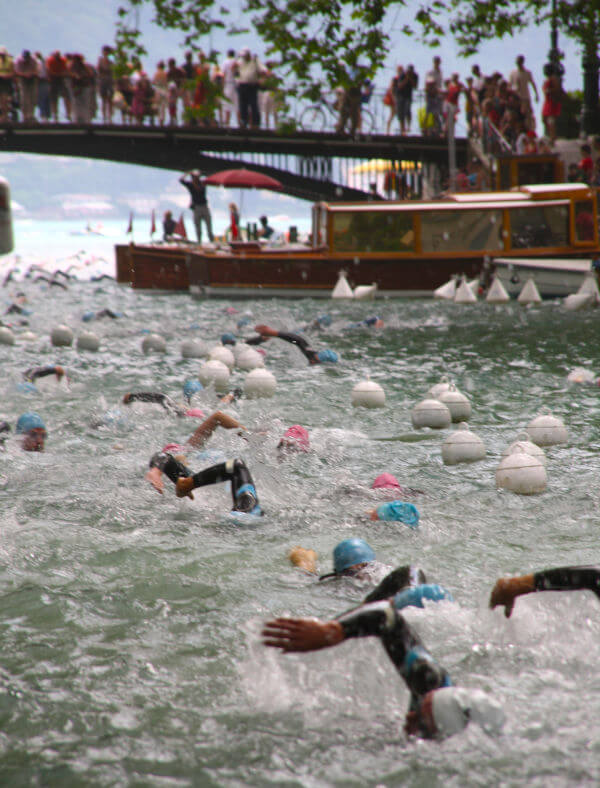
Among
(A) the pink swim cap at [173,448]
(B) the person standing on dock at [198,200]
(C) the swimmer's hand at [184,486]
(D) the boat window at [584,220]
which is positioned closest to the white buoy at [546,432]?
(A) the pink swim cap at [173,448]

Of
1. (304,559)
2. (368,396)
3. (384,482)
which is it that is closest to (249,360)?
(368,396)

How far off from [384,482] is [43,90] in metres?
24.7

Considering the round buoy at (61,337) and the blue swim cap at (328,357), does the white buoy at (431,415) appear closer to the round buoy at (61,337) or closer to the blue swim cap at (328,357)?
the blue swim cap at (328,357)

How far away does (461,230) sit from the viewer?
22141 mm

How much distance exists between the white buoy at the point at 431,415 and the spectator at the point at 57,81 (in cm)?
2135

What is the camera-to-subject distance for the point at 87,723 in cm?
416

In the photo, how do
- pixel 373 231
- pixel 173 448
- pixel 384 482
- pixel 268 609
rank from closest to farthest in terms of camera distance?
1. pixel 268 609
2. pixel 384 482
3. pixel 173 448
4. pixel 373 231

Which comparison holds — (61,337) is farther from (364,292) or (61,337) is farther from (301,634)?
(301,634)

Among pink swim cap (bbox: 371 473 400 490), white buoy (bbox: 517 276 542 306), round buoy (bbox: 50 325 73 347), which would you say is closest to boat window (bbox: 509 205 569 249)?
white buoy (bbox: 517 276 542 306)

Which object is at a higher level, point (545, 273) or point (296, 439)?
point (545, 273)

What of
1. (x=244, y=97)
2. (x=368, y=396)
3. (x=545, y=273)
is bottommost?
(x=368, y=396)

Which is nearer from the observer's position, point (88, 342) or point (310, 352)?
point (310, 352)

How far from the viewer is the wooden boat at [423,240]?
21.8m

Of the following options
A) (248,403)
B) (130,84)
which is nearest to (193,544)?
(248,403)
